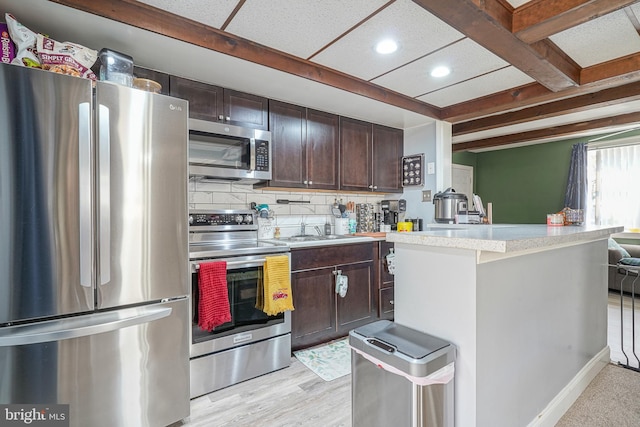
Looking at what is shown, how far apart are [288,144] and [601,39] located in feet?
8.03

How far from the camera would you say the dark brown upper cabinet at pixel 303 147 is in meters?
2.80

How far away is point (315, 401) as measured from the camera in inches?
75.7

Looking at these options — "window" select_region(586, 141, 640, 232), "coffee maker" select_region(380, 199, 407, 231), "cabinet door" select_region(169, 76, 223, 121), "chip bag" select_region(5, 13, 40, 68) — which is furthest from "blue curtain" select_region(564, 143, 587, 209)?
"chip bag" select_region(5, 13, 40, 68)

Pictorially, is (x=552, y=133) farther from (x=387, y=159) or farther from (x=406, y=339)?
(x=406, y=339)

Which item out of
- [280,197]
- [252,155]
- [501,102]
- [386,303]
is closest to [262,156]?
[252,155]

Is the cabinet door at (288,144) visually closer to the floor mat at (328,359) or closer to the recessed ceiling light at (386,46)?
the recessed ceiling light at (386,46)

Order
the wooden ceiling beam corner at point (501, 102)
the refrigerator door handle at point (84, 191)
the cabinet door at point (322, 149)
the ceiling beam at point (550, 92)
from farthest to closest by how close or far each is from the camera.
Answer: the cabinet door at point (322, 149) → the wooden ceiling beam corner at point (501, 102) → the ceiling beam at point (550, 92) → the refrigerator door handle at point (84, 191)

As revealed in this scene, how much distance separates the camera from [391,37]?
1.96 metres

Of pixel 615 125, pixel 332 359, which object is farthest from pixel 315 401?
pixel 615 125

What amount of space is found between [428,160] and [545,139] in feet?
9.31

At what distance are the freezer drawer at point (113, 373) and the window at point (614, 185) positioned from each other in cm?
607

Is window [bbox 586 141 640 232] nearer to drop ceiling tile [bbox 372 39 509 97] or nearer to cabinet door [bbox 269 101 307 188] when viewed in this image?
drop ceiling tile [bbox 372 39 509 97]

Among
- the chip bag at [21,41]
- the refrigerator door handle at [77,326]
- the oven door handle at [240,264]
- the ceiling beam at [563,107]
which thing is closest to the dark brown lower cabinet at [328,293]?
the oven door handle at [240,264]

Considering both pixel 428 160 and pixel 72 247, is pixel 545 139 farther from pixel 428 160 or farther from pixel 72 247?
pixel 72 247
